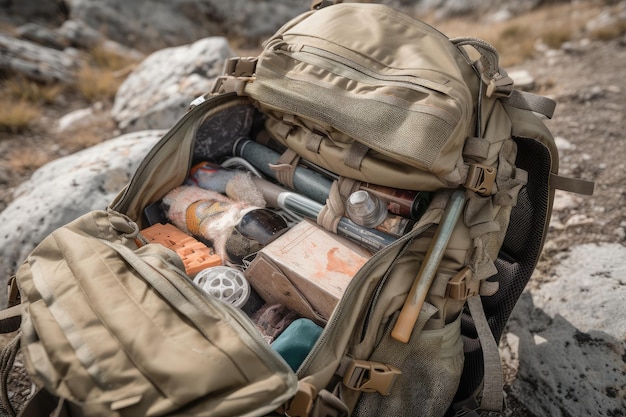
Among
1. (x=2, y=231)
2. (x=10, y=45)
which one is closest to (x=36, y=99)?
(x=10, y=45)

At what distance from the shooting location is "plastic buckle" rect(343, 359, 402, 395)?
1473mm

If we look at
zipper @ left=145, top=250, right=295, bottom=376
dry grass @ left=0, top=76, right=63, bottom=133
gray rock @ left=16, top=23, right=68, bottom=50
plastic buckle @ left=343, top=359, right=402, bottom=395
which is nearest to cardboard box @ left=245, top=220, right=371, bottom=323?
plastic buckle @ left=343, top=359, right=402, bottom=395

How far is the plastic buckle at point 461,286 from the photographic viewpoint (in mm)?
1626

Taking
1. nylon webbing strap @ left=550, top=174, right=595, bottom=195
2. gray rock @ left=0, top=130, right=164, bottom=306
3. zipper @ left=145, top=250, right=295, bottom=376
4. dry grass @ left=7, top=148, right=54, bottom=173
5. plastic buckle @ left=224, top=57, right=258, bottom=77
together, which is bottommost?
dry grass @ left=7, top=148, right=54, bottom=173

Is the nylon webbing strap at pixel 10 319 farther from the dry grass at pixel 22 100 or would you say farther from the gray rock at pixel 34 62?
the gray rock at pixel 34 62

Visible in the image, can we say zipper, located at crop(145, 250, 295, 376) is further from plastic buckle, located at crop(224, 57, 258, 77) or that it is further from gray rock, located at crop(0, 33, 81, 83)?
gray rock, located at crop(0, 33, 81, 83)

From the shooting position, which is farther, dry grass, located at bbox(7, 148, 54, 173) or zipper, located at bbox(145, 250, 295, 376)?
dry grass, located at bbox(7, 148, 54, 173)

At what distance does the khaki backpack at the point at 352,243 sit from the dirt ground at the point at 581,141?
812mm

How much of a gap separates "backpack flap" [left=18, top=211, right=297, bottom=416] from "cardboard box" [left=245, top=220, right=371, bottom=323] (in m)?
0.38

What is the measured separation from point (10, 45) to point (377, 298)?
535 centimetres

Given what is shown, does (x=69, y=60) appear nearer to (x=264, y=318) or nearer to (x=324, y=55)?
(x=324, y=55)

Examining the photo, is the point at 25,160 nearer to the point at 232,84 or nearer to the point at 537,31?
the point at 232,84

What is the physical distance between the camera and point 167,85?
152 inches

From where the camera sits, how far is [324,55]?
1.90 metres
